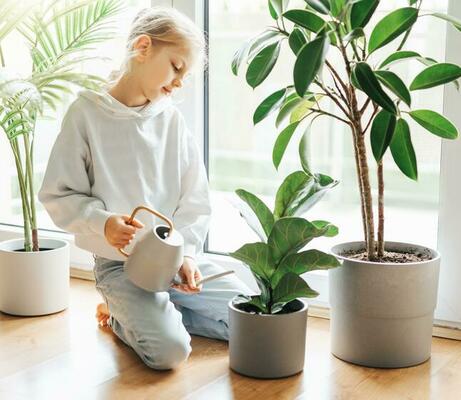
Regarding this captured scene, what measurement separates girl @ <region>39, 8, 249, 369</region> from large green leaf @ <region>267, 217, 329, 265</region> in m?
0.27

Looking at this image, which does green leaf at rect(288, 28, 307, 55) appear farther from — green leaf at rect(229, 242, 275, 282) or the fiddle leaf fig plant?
green leaf at rect(229, 242, 275, 282)

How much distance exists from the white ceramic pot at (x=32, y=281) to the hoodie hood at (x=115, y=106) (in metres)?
0.51

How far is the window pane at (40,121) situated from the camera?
9.01 feet

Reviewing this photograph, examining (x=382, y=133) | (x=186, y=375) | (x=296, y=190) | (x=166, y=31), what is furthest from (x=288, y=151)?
(x=186, y=375)

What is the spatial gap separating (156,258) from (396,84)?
68cm

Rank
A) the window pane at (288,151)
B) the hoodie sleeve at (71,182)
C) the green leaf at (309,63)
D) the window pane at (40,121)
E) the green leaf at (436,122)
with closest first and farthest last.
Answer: the green leaf at (309,63) → the green leaf at (436,122) → the hoodie sleeve at (71,182) → the window pane at (288,151) → the window pane at (40,121)

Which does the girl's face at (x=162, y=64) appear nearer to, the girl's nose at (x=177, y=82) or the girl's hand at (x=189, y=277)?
the girl's nose at (x=177, y=82)

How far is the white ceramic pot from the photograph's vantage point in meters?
2.43

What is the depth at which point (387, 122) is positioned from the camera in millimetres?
1829

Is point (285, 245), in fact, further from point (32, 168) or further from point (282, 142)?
point (32, 168)

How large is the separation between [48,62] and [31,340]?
0.79m

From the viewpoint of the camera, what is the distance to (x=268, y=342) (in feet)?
6.36

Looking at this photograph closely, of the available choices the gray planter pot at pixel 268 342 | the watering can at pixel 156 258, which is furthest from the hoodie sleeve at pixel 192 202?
the gray planter pot at pixel 268 342

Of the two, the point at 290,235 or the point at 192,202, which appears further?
the point at 192,202
